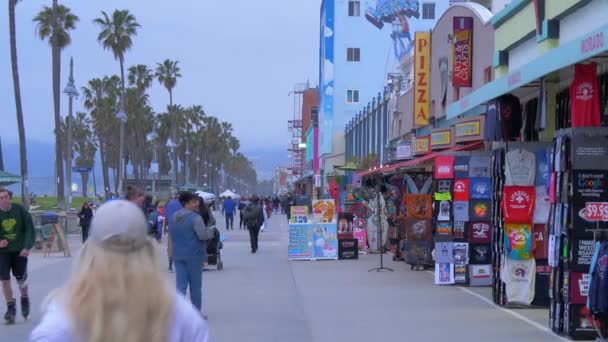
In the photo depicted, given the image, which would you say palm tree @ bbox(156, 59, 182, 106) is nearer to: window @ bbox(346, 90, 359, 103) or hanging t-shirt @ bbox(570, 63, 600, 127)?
window @ bbox(346, 90, 359, 103)

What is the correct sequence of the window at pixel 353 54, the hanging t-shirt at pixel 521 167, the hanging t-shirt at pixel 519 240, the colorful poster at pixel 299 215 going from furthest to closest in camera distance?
the window at pixel 353 54
the colorful poster at pixel 299 215
the hanging t-shirt at pixel 519 240
the hanging t-shirt at pixel 521 167

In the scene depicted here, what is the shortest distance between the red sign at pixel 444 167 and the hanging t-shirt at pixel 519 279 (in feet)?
11.6

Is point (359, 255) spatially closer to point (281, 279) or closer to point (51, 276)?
point (281, 279)

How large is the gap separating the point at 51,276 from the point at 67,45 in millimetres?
29762

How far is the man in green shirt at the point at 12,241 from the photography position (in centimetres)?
1115

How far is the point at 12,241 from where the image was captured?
1119 cm

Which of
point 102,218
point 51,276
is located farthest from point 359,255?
point 102,218

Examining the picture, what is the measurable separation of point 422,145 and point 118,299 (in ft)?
66.7

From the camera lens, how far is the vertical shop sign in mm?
22734

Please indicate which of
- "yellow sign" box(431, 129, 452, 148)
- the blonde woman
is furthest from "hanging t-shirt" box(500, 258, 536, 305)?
the blonde woman

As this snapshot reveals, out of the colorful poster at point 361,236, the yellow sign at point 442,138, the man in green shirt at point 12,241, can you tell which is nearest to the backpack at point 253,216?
the colorful poster at point 361,236

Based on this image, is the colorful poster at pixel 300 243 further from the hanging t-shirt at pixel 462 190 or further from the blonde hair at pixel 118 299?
the blonde hair at pixel 118 299

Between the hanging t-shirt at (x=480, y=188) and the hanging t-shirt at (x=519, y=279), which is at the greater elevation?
the hanging t-shirt at (x=480, y=188)

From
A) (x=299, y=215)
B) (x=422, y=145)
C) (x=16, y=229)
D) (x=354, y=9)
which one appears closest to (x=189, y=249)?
(x=16, y=229)
